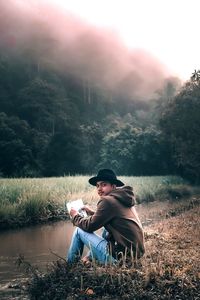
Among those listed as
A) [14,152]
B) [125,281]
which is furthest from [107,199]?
[14,152]

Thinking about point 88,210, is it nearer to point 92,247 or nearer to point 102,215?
point 92,247

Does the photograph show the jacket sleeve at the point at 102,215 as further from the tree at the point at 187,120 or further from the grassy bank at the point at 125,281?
the tree at the point at 187,120

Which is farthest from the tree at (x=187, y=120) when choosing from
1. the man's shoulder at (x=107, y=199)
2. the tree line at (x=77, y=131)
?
the man's shoulder at (x=107, y=199)

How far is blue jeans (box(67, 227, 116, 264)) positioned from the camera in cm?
633

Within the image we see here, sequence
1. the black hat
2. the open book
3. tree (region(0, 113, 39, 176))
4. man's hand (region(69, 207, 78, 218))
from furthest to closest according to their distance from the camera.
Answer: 1. tree (region(0, 113, 39, 176))
2. the open book
3. man's hand (region(69, 207, 78, 218))
4. the black hat

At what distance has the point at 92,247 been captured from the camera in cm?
641

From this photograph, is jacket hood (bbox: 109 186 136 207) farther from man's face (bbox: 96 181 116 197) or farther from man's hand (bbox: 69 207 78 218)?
man's hand (bbox: 69 207 78 218)

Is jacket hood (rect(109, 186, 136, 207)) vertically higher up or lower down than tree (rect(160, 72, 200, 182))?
lower down

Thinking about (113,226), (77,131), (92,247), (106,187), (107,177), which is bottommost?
(92,247)

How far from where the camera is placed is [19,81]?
46.5 meters

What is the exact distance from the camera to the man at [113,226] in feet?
20.4

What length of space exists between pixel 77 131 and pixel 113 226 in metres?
35.5

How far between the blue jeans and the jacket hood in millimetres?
547

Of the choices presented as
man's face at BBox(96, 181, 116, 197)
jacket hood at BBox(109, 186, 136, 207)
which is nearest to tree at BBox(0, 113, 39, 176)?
man's face at BBox(96, 181, 116, 197)
